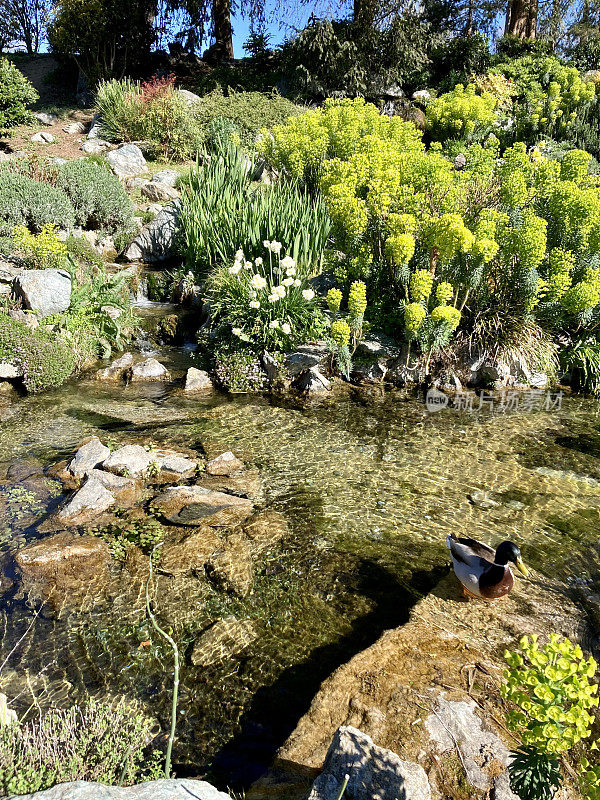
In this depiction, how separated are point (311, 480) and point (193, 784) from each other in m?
3.23

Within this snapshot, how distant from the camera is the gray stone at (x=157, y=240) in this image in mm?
10984

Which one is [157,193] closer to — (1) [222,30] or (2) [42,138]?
(2) [42,138]

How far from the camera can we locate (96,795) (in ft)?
5.61

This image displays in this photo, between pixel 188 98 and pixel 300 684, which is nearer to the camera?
pixel 300 684

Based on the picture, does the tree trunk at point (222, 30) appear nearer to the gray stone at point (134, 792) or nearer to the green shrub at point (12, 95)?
the green shrub at point (12, 95)

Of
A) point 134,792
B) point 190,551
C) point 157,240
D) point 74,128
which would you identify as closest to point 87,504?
point 190,551

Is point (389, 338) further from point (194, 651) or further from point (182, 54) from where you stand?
point (182, 54)

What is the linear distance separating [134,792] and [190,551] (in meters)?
2.17

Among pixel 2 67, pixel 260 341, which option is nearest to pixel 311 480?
pixel 260 341

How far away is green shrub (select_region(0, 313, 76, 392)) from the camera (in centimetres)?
668

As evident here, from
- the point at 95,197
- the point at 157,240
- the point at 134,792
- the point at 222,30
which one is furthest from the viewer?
the point at 222,30

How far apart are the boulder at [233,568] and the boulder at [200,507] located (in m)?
0.33

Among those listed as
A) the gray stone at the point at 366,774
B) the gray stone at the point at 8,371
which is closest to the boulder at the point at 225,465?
the gray stone at the point at 366,774

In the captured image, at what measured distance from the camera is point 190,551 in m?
3.92
